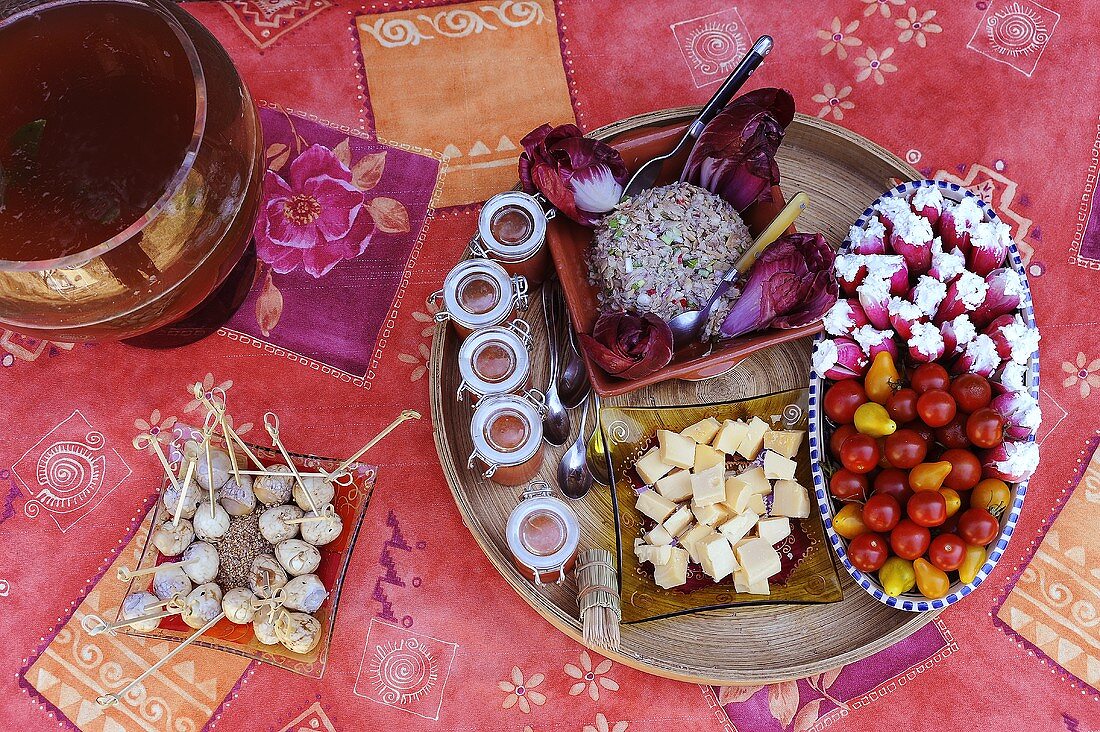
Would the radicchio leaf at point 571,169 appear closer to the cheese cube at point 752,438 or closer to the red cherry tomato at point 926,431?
the cheese cube at point 752,438

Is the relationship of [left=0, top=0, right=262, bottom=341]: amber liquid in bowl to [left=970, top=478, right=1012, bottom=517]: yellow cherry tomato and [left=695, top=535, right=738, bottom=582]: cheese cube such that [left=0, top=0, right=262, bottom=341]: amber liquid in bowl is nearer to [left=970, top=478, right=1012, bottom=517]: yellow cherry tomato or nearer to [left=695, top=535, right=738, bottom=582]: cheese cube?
[left=695, top=535, right=738, bottom=582]: cheese cube

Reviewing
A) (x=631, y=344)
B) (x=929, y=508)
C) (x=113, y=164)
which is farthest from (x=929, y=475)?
(x=113, y=164)

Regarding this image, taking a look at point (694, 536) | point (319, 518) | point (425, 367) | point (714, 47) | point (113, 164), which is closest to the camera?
point (113, 164)

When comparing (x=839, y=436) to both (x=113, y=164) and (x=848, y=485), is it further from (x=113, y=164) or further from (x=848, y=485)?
(x=113, y=164)

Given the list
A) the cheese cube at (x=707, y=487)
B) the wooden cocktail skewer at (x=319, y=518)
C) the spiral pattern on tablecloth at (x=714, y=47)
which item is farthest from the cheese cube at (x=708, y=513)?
the spiral pattern on tablecloth at (x=714, y=47)

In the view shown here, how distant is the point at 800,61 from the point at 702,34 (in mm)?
154

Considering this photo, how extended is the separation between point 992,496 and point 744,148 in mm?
520

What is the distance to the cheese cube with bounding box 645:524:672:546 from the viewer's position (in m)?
1.01

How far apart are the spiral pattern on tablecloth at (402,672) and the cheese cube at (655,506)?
0.34 meters

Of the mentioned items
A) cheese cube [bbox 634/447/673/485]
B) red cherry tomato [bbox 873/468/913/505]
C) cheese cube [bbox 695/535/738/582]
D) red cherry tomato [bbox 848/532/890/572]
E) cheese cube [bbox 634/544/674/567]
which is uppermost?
red cherry tomato [bbox 873/468/913/505]

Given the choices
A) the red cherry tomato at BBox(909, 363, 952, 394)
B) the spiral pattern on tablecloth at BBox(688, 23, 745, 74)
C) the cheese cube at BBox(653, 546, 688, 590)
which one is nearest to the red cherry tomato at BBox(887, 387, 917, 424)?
the red cherry tomato at BBox(909, 363, 952, 394)

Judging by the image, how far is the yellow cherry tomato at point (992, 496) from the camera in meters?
0.97

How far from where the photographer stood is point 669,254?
3.27 feet

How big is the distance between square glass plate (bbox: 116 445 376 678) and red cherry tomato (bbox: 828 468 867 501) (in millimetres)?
566
